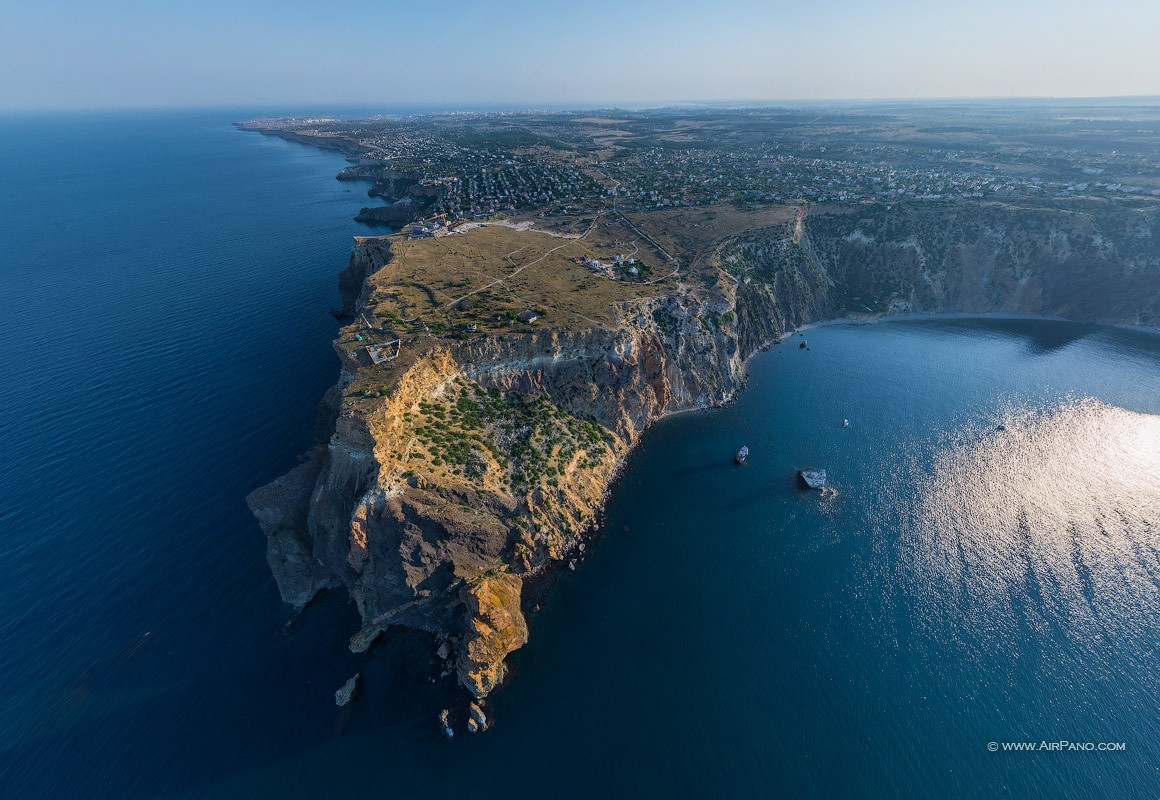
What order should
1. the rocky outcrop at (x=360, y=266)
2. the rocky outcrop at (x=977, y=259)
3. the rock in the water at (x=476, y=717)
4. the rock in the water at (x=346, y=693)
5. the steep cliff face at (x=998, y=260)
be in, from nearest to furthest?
the rock in the water at (x=476, y=717) < the rock in the water at (x=346, y=693) < the rocky outcrop at (x=360, y=266) < the rocky outcrop at (x=977, y=259) < the steep cliff face at (x=998, y=260)

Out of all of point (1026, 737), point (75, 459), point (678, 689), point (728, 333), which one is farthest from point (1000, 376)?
point (75, 459)

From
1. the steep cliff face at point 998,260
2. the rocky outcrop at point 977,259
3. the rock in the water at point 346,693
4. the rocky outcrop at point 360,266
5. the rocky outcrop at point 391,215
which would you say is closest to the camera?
the rock in the water at point 346,693

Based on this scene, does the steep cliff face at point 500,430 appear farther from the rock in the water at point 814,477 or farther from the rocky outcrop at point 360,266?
the rock in the water at point 814,477

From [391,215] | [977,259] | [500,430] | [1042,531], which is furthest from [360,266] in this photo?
[977,259]

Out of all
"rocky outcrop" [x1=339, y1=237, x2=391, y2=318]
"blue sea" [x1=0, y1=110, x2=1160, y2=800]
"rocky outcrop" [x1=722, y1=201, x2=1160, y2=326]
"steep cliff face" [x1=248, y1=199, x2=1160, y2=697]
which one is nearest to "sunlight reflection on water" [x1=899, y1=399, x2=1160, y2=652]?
"blue sea" [x1=0, y1=110, x2=1160, y2=800]

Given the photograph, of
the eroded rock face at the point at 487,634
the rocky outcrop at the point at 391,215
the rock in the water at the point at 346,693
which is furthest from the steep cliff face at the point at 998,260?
the rocky outcrop at the point at 391,215

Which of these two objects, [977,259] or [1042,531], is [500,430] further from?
[977,259]

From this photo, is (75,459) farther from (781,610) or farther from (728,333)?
(728,333)
